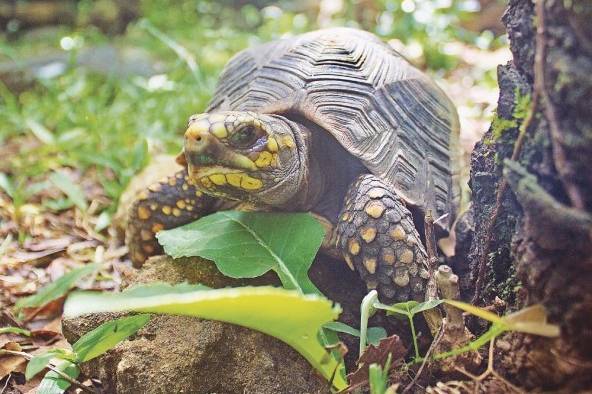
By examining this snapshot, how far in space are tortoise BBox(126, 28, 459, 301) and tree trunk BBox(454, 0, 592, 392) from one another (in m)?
0.48

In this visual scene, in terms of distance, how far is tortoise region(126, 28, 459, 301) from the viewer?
5.38 feet

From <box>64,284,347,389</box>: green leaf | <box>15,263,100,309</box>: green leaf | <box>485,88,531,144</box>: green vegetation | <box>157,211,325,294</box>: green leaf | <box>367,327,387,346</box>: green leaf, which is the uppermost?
<box>485,88,531,144</box>: green vegetation

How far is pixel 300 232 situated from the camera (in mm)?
1626

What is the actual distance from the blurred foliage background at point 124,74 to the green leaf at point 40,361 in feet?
4.41

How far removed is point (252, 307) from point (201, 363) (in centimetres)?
47

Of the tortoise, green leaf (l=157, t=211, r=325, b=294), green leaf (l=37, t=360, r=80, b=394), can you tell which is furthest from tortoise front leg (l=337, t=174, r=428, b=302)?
green leaf (l=37, t=360, r=80, b=394)

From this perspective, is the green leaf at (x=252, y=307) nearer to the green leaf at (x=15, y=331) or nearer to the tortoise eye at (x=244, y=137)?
the tortoise eye at (x=244, y=137)

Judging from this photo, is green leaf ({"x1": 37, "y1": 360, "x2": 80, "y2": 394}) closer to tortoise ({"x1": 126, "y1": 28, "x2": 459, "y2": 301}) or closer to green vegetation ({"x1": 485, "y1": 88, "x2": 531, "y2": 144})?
tortoise ({"x1": 126, "y1": 28, "x2": 459, "y2": 301})

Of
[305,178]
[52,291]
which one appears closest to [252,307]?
[305,178]

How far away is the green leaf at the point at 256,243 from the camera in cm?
155

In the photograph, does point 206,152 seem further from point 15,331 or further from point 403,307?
point 15,331

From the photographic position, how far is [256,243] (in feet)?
5.45

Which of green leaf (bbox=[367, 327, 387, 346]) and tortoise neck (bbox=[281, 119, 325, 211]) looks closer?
green leaf (bbox=[367, 327, 387, 346])

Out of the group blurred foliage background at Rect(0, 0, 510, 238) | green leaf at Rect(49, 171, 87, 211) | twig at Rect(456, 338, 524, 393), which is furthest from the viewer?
blurred foliage background at Rect(0, 0, 510, 238)
